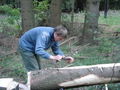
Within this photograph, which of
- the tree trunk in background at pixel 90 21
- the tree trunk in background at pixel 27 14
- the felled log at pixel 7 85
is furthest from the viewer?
the tree trunk in background at pixel 27 14

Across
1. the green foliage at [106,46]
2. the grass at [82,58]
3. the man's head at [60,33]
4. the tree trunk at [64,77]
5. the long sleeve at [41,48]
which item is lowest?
the grass at [82,58]

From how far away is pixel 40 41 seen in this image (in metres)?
5.31

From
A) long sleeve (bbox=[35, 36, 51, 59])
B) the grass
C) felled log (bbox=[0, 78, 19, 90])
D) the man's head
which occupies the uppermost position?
the man's head

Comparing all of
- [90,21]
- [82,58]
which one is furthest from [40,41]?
[90,21]

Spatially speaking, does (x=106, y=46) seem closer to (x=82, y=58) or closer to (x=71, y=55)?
(x=82, y=58)

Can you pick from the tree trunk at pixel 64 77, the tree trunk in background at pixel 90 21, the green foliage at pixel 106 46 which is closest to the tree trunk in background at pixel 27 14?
the tree trunk in background at pixel 90 21

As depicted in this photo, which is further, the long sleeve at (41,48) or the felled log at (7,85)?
the long sleeve at (41,48)

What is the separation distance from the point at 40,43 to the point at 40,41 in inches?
1.9

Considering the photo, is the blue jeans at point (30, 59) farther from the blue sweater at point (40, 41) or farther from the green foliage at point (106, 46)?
the green foliage at point (106, 46)

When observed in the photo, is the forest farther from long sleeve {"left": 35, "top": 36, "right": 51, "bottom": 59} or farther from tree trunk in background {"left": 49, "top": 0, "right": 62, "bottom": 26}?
long sleeve {"left": 35, "top": 36, "right": 51, "bottom": 59}

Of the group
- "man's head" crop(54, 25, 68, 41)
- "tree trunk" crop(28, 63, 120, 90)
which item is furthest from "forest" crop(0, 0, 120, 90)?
"man's head" crop(54, 25, 68, 41)

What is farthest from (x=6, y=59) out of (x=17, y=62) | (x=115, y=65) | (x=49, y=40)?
(x=115, y=65)

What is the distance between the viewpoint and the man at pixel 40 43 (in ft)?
17.1

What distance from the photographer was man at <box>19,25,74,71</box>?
5.22 m
